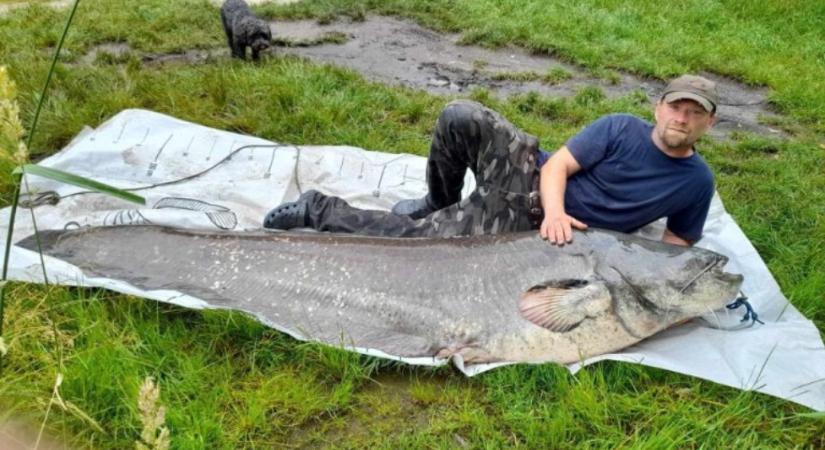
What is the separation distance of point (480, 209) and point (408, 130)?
1.88 metres

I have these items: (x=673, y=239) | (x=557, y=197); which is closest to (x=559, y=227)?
(x=557, y=197)

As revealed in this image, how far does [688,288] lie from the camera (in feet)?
10.3

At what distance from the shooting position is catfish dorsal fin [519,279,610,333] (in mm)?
2973

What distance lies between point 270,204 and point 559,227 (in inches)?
70.2

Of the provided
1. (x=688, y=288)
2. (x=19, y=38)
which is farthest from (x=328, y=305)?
(x=19, y=38)

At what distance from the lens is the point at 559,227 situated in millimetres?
3195

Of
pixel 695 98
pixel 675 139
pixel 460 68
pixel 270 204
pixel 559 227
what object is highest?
pixel 695 98

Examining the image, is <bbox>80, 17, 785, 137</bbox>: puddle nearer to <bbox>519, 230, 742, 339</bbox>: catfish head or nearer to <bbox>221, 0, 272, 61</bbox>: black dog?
<bbox>221, 0, 272, 61</bbox>: black dog

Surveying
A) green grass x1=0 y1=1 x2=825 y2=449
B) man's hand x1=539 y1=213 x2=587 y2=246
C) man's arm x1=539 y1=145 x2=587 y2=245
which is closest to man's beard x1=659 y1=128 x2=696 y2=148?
man's arm x1=539 y1=145 x2=587 y2=245

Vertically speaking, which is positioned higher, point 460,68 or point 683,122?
point 683,122

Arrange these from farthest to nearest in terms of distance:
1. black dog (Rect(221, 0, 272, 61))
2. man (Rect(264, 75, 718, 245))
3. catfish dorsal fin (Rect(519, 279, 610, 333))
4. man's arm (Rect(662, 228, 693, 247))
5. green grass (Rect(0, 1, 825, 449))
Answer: black dog (Rect(221, 0, 272, 61))
man's arm (Rect(662, 228, 693, 247))
man (Rect(264, 75, 718, 245))
catfish dorsal fin (Rect(519, 279, 610, 333))
green grass (Rect(0, 1, 825, 449))

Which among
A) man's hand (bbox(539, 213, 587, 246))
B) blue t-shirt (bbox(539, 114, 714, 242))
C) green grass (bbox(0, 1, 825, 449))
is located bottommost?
green grass (bbox(0, 1, 825, 449))

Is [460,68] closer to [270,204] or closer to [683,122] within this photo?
[270,204]

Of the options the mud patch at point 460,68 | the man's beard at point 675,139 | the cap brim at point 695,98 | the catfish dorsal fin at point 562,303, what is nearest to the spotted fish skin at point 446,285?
the catfish dorsal fin at point 562,303
